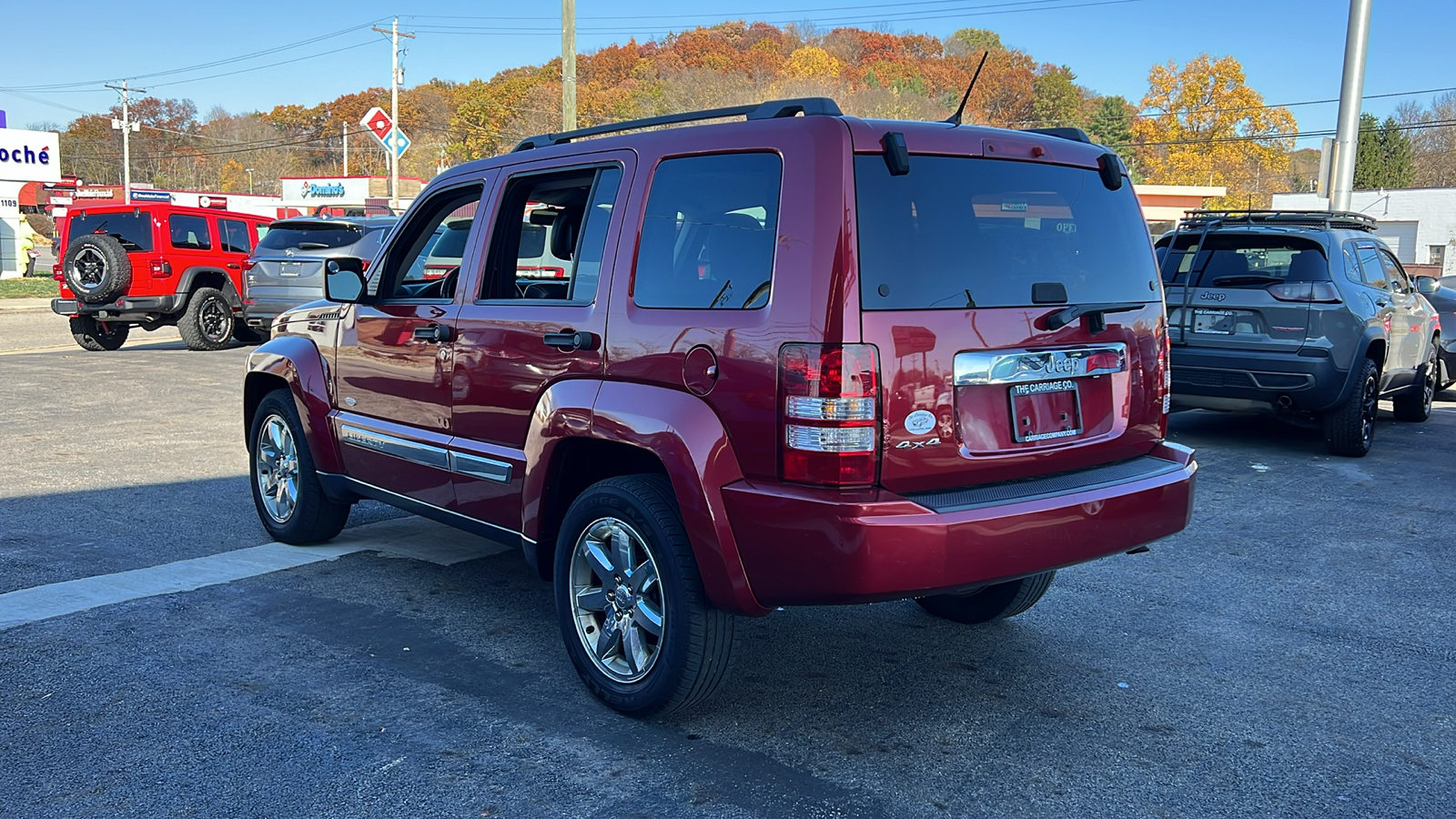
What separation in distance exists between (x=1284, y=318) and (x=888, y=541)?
663cm

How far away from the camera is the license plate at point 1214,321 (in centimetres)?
870

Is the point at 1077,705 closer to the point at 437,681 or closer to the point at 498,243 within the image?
the point at 437,681

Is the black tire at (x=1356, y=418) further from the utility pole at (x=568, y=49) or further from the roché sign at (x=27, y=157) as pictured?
the roché sign at (x=27, y=157)

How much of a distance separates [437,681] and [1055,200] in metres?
2.72

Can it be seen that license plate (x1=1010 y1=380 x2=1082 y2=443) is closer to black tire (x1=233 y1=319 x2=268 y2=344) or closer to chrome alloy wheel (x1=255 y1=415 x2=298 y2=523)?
chrome alloy wheel (x1=255 y1=415 x2=298 y2=523)

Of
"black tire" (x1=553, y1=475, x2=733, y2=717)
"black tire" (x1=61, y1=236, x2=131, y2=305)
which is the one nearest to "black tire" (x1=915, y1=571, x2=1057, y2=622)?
"black tire" (x1=553, y1=475, x2=733, y2=717)

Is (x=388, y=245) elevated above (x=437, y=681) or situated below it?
above

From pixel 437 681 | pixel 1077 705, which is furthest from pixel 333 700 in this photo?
pixel 1077 705

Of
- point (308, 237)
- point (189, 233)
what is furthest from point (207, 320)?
point (308, 237)

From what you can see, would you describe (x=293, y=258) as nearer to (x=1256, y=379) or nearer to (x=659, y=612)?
(x=1256, y=379)

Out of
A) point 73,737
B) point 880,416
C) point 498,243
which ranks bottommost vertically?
point 73,737

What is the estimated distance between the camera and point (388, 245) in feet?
17.0

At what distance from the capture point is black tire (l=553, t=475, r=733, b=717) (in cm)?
350

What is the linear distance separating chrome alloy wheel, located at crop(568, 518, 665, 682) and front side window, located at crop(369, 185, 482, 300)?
156 cm
